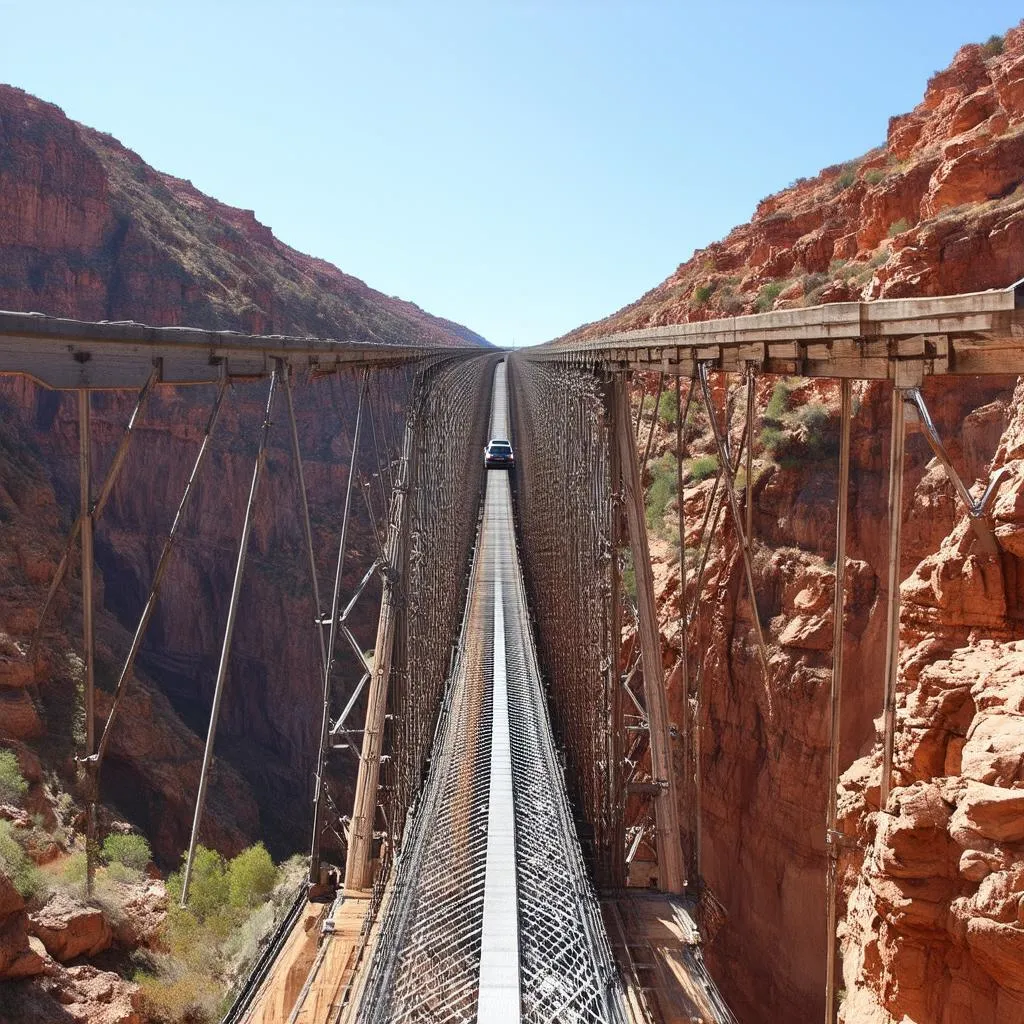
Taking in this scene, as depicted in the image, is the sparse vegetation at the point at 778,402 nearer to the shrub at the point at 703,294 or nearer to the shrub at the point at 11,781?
the shrub at the point at 703,294

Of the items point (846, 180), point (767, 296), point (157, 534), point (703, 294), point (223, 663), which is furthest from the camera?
point (157, 534)

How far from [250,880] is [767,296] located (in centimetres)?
2259

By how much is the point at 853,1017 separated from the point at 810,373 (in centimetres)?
674

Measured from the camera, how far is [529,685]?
1659 cm

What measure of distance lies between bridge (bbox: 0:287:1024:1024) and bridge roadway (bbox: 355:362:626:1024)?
31 millimetres

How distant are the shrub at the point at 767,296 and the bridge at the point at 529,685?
628 cm

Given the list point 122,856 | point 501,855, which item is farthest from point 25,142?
point 501,855

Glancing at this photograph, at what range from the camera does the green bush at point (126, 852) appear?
20.0m

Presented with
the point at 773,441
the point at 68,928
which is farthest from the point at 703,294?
the point at 68,928

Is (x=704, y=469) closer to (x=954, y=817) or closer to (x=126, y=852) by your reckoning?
(x=954, y=817)

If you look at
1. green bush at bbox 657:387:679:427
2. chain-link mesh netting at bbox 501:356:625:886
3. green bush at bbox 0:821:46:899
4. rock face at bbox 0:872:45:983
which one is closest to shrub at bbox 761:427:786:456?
chain-link mesh netting at bbox 501:356:625:886

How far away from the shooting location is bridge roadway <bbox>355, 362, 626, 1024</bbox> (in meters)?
6.64

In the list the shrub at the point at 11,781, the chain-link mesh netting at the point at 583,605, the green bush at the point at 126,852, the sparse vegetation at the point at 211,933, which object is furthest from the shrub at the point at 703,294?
the shrub at the point at 11,781

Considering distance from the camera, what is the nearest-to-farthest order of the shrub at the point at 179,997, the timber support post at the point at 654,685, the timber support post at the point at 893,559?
the timber support post at the point at 893,559 < the timber support post at the point at 654,685 < the shrub at the point at 179,997
